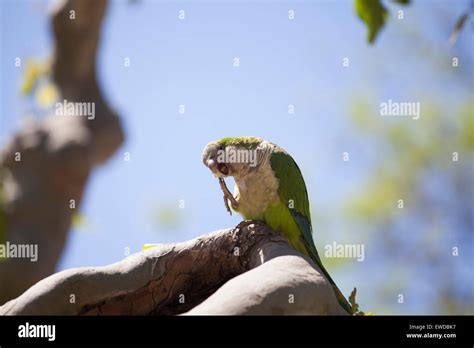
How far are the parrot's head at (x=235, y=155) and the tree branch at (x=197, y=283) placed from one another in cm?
64

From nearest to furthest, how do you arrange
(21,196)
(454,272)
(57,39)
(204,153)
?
(204,153) < (21,196) < (57,39) < (454,272)

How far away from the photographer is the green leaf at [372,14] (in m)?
3.52

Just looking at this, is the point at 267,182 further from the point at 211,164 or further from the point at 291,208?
the point at 211,164

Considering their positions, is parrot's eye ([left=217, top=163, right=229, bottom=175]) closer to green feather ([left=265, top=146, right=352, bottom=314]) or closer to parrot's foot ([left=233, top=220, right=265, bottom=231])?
green feather ([left=265, top=146, right=352, bottom=314])

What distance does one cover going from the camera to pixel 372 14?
3.53 meters

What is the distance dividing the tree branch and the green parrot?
50 centimetres

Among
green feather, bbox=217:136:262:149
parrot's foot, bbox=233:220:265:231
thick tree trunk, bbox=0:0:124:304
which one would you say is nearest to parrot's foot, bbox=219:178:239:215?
green feather, bbox=217:136:262:149

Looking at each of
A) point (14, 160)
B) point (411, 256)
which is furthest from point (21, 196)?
point (411, 256)

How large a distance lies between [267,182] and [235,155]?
0.36m

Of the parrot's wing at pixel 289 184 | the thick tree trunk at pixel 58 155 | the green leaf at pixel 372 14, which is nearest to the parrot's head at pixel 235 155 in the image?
the parrot's wing at pixel 289 184

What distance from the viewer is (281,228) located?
17.8 feet
